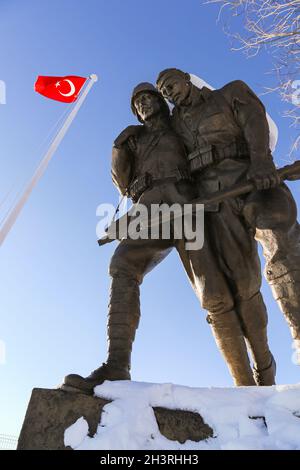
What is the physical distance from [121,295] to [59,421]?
43.2 inches

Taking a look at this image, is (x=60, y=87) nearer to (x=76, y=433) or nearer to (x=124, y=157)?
(x=124, y=157)

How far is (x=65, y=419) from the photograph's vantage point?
2.26m

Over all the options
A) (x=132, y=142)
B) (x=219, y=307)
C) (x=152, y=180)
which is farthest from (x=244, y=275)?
(x=132, y=142)

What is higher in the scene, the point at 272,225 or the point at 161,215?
the point at 161,215

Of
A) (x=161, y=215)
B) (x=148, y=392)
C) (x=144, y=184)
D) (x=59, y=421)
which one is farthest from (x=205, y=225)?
(x=59, y=421)

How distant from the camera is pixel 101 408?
2314 millimetres

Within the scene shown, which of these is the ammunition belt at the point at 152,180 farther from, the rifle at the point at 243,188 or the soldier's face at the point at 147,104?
the soldier's face at the point at 147,104

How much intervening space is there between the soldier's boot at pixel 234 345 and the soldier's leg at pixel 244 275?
79 millimetres

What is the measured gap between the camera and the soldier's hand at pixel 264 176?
3105 millimetres

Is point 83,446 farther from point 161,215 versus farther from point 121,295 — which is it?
point 161,215

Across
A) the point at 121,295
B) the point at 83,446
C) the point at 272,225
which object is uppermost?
the point at 272,225

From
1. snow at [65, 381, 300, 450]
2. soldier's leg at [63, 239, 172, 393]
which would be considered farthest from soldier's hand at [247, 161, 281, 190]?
snow at [65, 381, 300, 450]

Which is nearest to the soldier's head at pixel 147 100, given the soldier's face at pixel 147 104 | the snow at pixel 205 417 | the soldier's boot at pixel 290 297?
the soldier's face at pixel 147 104

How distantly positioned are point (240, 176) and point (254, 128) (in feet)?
1.31
